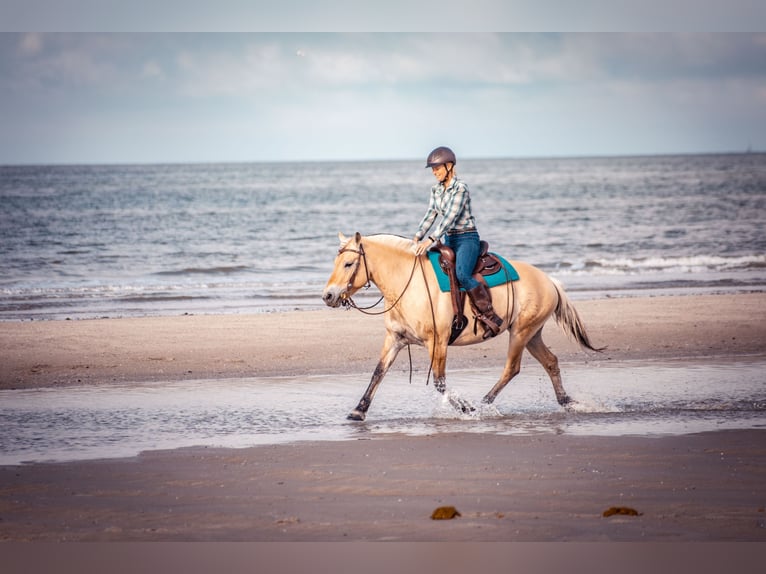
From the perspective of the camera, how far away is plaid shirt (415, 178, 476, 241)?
7930 mm

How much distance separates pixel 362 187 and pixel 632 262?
58.6 m

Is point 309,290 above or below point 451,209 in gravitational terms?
below

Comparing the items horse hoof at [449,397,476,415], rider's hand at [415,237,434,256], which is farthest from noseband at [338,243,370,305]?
horse hoof at [449,397,476,415]

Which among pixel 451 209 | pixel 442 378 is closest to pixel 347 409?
pixel 442 378

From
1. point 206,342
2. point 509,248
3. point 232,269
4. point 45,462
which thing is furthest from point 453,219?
point 509,248

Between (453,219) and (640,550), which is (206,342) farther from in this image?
(640,550)

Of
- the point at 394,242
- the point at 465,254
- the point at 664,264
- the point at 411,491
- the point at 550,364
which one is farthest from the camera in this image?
the point at 664,264

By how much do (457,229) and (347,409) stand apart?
188 cm

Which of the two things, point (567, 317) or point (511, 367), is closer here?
point (511, 367)

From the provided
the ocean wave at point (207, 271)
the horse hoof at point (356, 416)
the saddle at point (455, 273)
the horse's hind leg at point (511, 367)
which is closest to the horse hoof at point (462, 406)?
the horse's hind leg at point (511, 367)

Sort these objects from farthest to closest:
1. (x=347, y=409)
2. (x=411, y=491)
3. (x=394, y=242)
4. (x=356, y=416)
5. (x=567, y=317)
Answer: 1. (x=567, y=317)
2. (x=347, y=409)
3. (x=394, y=242)
4. (x=356, y=416)
5. (x=411, y=491)

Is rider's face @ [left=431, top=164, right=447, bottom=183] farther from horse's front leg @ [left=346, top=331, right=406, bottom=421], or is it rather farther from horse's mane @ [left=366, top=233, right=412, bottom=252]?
horse's front leg @ [left=346, top=331, right=406, bottom=421]

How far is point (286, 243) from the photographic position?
32656 millimetres

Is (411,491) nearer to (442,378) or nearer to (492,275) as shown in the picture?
(442,378)
